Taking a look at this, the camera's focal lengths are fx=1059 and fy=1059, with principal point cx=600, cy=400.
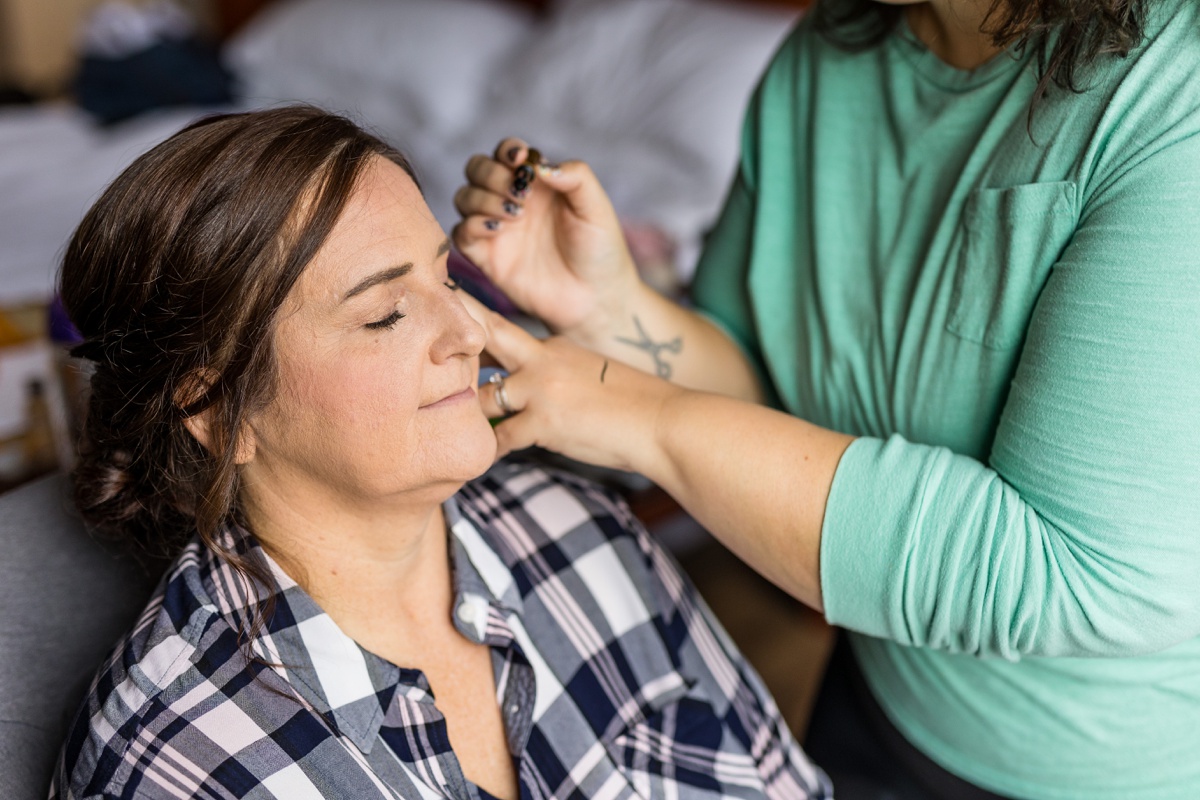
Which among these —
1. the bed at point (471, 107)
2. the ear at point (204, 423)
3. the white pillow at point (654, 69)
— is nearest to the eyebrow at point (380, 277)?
the ear at point (204, 423)

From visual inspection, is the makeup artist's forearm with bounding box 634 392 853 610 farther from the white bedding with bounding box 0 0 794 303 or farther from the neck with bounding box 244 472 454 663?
the white bedding with bounding box 0 0 794 303

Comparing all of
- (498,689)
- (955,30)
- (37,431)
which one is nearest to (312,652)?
(498,689)

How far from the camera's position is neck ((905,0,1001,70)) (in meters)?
1.00

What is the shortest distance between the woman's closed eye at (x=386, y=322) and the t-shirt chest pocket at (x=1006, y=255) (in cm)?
52

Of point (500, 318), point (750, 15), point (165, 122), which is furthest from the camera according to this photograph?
point (165, 122)

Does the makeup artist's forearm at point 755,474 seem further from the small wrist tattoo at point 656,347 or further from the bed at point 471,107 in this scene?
the bed at point 471,107

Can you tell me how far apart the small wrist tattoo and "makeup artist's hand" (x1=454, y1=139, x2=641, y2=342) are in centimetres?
2

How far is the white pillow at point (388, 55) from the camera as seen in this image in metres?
3.48

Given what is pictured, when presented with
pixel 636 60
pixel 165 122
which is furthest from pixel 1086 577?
pixel 165 122

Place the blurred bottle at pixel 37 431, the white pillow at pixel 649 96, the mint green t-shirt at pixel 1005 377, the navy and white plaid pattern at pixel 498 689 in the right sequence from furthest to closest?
1. the white pillow at pixel 649 96
2. the blurred bottle at pixel 37 431
3. the navy and white plaid pattern at pixel 498 689
4. the mint green t-shirt at pixel 1005 377

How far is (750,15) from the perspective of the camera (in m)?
3.08

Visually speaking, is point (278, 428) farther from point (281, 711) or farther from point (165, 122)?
point (165, 122)

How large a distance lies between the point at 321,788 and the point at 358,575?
0.23 m

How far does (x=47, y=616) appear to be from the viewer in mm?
1097
